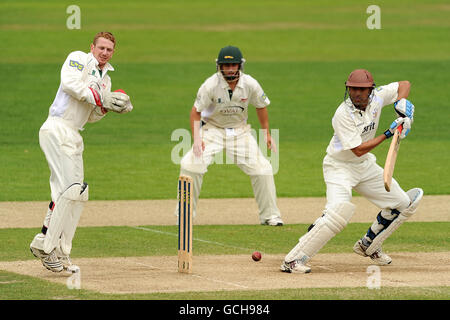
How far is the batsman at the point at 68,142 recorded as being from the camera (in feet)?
30.9

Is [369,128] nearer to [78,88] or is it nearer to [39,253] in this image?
[78,88]

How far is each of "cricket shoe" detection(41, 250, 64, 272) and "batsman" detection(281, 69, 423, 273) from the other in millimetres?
2070

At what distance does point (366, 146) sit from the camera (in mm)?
9797

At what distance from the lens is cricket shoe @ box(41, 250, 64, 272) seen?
31.1 feet

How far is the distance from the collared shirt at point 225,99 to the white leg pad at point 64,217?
3.32m

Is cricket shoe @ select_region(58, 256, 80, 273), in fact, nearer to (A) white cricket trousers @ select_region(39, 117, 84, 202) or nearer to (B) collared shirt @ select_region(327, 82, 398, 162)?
(A) white cricket trousers @ select_region(39, 117, 84, 202)

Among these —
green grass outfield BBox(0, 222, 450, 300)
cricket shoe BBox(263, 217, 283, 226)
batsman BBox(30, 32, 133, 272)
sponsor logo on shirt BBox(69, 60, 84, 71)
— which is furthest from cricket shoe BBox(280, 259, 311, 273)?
cricket shoe BBox(263, 217, 283, 226)

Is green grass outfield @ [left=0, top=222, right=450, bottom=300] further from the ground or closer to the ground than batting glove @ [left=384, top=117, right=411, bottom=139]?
closer to the ground

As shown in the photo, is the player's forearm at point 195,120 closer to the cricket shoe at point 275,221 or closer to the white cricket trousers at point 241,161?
the white cricket trousers at point 241,161

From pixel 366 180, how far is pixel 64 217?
2.97 meters

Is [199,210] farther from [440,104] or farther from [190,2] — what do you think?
[190,2]

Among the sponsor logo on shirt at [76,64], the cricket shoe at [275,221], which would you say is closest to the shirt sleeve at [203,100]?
the cricket shoe at [275,221]

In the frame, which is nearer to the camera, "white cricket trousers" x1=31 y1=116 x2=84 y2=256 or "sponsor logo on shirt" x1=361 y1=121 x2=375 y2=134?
"white cricket trousers" x1=31 y1=116 x2=84 y2=256

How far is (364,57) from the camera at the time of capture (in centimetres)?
3023
